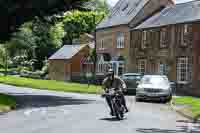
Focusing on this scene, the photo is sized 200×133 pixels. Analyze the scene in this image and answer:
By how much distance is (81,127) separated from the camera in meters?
15.7

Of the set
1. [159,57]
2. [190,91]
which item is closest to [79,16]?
[159,57]

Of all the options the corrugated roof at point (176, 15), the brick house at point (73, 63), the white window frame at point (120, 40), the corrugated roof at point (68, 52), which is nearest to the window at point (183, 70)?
the corrugated roof at point (176, 15)

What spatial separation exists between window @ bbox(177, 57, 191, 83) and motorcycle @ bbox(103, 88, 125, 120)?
28.2 m

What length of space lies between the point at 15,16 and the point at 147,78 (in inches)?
408

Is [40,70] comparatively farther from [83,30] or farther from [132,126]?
[132,126]

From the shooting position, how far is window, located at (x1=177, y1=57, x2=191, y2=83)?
1843 inches

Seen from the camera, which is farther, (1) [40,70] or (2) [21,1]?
(1) [40,70]

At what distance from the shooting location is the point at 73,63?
75.4 meters

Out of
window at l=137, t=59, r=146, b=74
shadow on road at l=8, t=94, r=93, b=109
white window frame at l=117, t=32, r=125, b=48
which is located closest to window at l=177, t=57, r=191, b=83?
window at l=137, t=59, r=146, b=74

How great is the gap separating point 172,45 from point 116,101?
31.0m

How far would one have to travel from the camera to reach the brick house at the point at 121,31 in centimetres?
5903

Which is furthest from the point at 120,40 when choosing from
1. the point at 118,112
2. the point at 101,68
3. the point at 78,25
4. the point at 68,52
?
the point at 78,25

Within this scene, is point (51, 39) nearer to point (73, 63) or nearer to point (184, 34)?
point (73, 63)

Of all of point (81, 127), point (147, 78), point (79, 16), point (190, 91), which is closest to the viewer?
point (81, 127)
